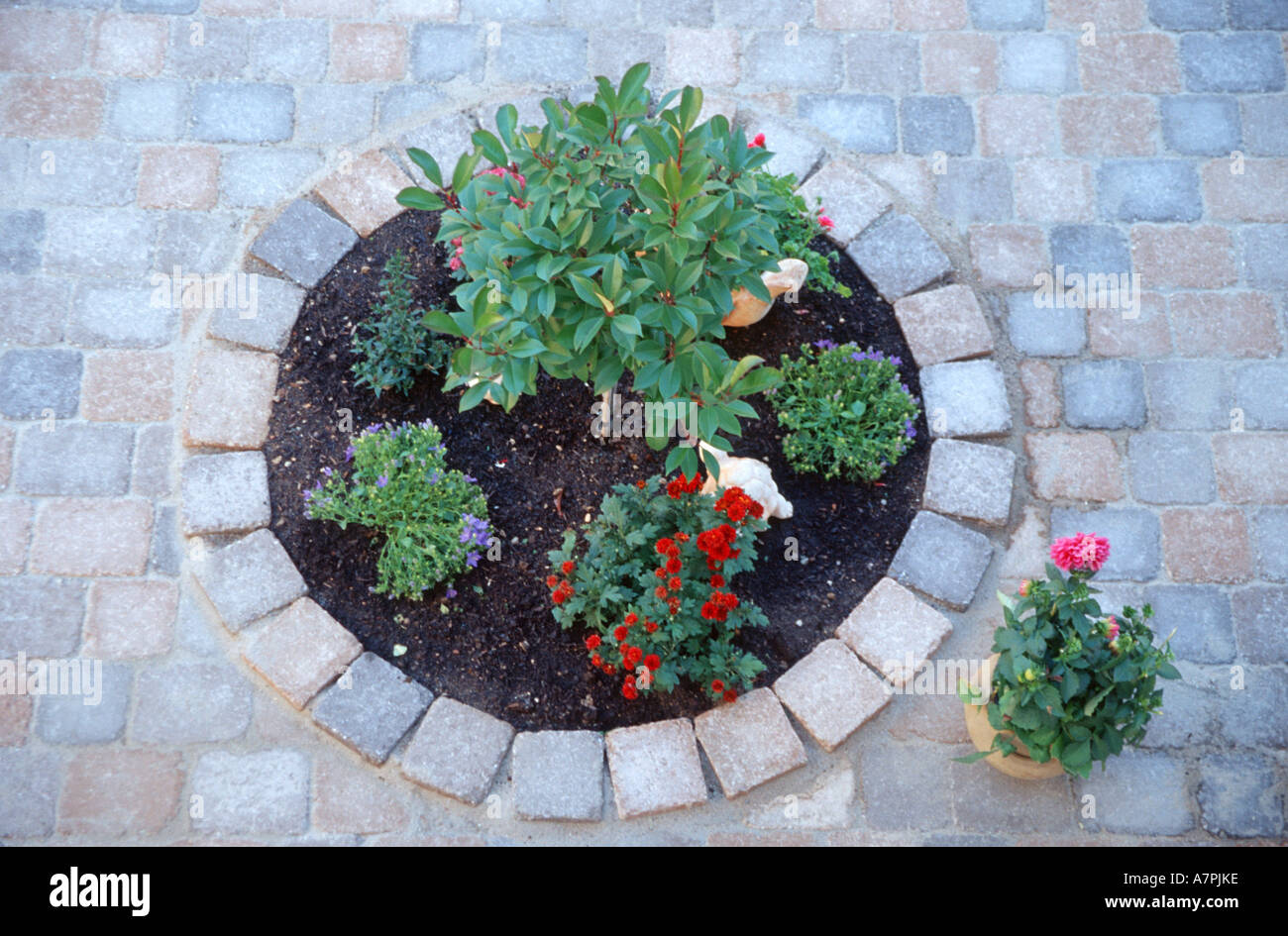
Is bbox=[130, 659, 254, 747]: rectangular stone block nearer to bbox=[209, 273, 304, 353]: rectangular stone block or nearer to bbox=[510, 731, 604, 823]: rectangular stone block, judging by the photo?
bbox=[510, 731, 604, 823]: rectangular stone block

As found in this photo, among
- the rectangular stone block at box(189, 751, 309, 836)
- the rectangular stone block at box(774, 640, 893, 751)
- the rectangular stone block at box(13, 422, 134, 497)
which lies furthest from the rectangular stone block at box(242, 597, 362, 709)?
the rectangular stone block at box(774, 640, 893, 751)

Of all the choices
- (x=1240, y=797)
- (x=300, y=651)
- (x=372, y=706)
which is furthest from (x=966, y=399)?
(x=300, y=651)

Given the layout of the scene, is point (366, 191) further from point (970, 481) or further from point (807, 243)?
point (970, 481)

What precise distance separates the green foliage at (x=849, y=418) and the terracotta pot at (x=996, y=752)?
2.87 ft

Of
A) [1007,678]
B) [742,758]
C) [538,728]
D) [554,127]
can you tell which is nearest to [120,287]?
[554,127]

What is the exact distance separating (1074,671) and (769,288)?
1800 mm

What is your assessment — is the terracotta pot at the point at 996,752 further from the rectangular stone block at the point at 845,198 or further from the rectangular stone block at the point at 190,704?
the rectangular stone block at the point at 190,704

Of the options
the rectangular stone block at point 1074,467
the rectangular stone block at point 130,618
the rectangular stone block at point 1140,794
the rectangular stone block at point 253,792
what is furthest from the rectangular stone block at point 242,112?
the rectangular stone block at point 1140,794

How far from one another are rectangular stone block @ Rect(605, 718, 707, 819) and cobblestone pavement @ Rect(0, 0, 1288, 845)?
2.8 inches

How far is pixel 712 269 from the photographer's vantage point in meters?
3.50

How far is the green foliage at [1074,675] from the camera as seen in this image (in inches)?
136

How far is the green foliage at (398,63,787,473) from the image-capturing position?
332 centimetres
